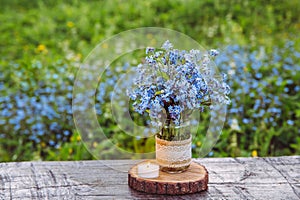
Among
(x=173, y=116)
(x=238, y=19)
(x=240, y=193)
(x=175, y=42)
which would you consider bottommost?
(x=240, y=193)

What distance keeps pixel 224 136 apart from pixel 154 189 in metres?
1.38

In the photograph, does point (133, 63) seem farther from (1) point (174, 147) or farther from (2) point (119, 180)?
(1) point (174, 147)

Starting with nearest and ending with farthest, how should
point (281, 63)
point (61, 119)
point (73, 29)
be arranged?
point (61, 119)
point (281, 63)
point (73, 29)

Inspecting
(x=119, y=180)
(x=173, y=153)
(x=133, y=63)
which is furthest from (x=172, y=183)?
(x=133, y=63)

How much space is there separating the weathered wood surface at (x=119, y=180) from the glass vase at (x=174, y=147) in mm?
118

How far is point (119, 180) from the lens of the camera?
6.65ft

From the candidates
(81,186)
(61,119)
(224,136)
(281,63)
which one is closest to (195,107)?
(81,186)

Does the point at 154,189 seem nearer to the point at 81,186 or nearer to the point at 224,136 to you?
the point at 81,186

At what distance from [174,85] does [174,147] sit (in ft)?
0.79

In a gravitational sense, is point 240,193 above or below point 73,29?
below

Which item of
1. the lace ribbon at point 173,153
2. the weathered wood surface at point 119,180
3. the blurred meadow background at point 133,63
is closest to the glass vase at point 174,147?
the lace ribbon at point 173,153

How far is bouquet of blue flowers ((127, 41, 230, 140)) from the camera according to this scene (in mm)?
1792

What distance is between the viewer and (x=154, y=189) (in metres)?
1.88

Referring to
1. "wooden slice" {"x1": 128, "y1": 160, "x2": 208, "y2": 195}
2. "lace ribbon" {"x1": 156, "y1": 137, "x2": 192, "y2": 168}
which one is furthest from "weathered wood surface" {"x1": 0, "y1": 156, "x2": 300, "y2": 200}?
"lace ribbon" {"x1": 156, "y1": 137, "x2": 192, "y2": 168}
